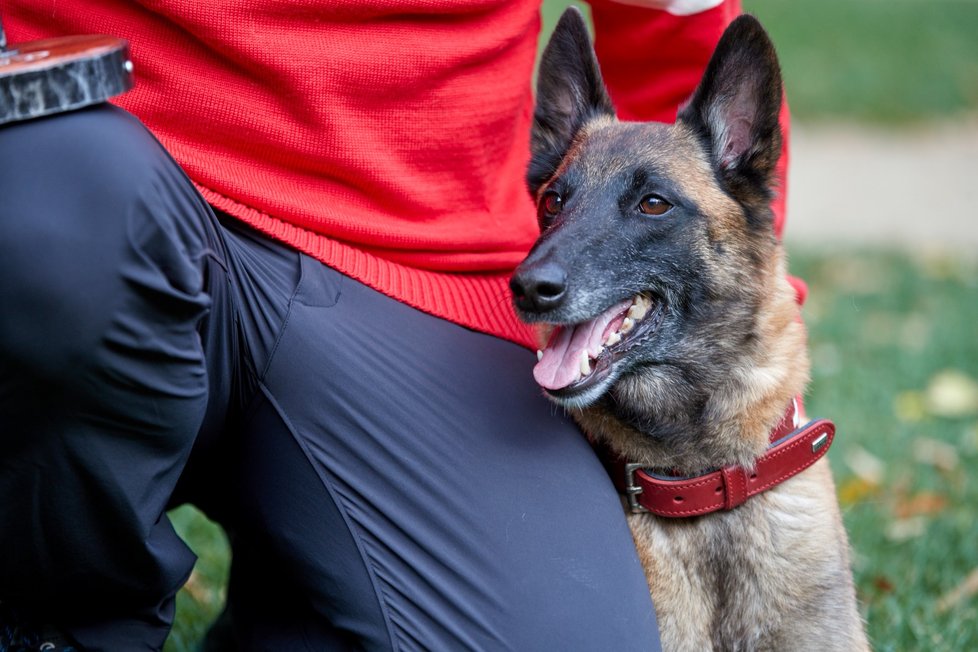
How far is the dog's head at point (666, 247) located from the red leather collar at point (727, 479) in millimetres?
169

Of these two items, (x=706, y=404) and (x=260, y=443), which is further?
(x=706, y=404)

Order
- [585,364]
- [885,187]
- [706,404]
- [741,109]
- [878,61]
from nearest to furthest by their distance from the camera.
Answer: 1. [585,364]
2. [706,404]
3. [741,109]
4. [885,187]
5. [878,61]

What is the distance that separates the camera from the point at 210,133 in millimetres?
2115

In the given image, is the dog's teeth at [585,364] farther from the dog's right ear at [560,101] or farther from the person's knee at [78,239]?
the person's knee at [78,239]

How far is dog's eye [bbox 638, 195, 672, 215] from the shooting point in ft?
7.82

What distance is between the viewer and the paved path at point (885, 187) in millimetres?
7793

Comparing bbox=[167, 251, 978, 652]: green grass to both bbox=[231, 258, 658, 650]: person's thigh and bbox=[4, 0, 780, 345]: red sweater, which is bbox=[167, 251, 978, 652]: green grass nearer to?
bbox=[231, 258, 658, 650]: person's thigh

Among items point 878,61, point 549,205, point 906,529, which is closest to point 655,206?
point 549,205

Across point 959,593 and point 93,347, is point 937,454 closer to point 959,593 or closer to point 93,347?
point 959,593

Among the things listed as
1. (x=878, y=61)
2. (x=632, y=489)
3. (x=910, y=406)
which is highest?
(x=632, y=489)

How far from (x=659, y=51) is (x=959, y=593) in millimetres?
1645

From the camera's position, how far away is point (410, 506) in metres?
2.05

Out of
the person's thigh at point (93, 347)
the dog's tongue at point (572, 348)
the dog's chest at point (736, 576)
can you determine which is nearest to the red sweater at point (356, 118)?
the dog's tongue at point (572, 348)

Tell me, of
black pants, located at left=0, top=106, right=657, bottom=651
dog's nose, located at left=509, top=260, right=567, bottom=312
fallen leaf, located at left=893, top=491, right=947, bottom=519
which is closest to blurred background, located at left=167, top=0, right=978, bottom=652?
fallen leaf, located at left=893, top=491, right=947, bottom=519
